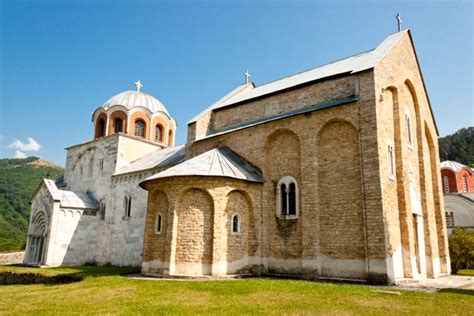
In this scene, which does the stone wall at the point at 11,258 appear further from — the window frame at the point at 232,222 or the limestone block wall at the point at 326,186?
the limestone block wall at the point at 326,186

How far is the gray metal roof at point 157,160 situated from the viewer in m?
21.8

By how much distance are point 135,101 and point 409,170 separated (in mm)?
19415

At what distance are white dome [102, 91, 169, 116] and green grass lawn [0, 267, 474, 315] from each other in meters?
16.7

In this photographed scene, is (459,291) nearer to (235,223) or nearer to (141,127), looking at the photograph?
(235,223)

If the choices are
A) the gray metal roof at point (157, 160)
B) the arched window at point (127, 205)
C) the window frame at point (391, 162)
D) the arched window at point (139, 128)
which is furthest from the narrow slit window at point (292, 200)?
the arched window at point (139, 128)

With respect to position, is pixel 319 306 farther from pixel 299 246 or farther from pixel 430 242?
pixel 430 242

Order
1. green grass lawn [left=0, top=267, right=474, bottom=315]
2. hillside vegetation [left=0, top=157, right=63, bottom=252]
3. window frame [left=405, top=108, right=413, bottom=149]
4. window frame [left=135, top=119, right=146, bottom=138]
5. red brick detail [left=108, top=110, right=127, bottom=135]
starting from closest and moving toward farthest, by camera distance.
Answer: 1. green grass lawn [left=0, top=267, right=474, bottom=315]
2. window frame [left=405, top=108, right=413, bottom=149]
3. red brick detail [left=108, top=110, right=127, bottom=135]
4. window frame [left=135, top=119, right=146, bottom=138]
5. hillside vegetation [left=0, top=157, right=63, bottom=252]

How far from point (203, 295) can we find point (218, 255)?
165 inches

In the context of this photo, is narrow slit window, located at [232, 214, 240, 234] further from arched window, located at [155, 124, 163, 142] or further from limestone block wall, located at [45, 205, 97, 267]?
arched window, located at [155, 124, 163, 142]

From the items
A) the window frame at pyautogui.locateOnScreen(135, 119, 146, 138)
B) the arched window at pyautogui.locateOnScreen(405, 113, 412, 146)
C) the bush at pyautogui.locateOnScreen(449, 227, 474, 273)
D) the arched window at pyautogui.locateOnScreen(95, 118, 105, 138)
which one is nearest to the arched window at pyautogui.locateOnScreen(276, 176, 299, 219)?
the arched window at pyautogui.locateOnScreen(405, 113, 412, 146)

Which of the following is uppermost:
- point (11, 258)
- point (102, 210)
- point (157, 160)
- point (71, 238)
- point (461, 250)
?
point (157, 160)

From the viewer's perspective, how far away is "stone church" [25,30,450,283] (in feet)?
43.8

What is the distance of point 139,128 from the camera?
88.6 ft

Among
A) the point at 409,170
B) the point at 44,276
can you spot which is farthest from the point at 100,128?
the point at 409,170
